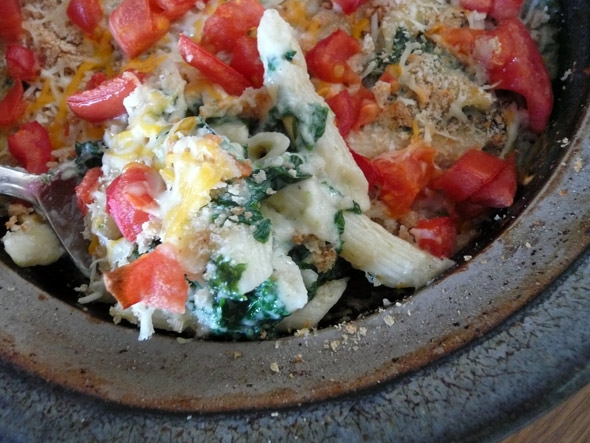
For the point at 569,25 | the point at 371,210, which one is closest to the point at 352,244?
the point at 371,210

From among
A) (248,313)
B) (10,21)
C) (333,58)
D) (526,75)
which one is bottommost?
(248,313)

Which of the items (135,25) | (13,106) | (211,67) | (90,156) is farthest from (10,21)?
(211,67)

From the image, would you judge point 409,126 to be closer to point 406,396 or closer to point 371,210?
point 371,210

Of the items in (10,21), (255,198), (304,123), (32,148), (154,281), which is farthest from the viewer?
(10,21)

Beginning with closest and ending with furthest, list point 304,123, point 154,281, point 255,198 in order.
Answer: point 154,281, point 255,198, point 304,123

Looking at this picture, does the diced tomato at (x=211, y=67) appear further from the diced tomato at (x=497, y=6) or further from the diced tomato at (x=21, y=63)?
the diced tomato at (x=497, y=6)

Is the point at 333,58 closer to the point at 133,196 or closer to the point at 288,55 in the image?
the point at 288,55
